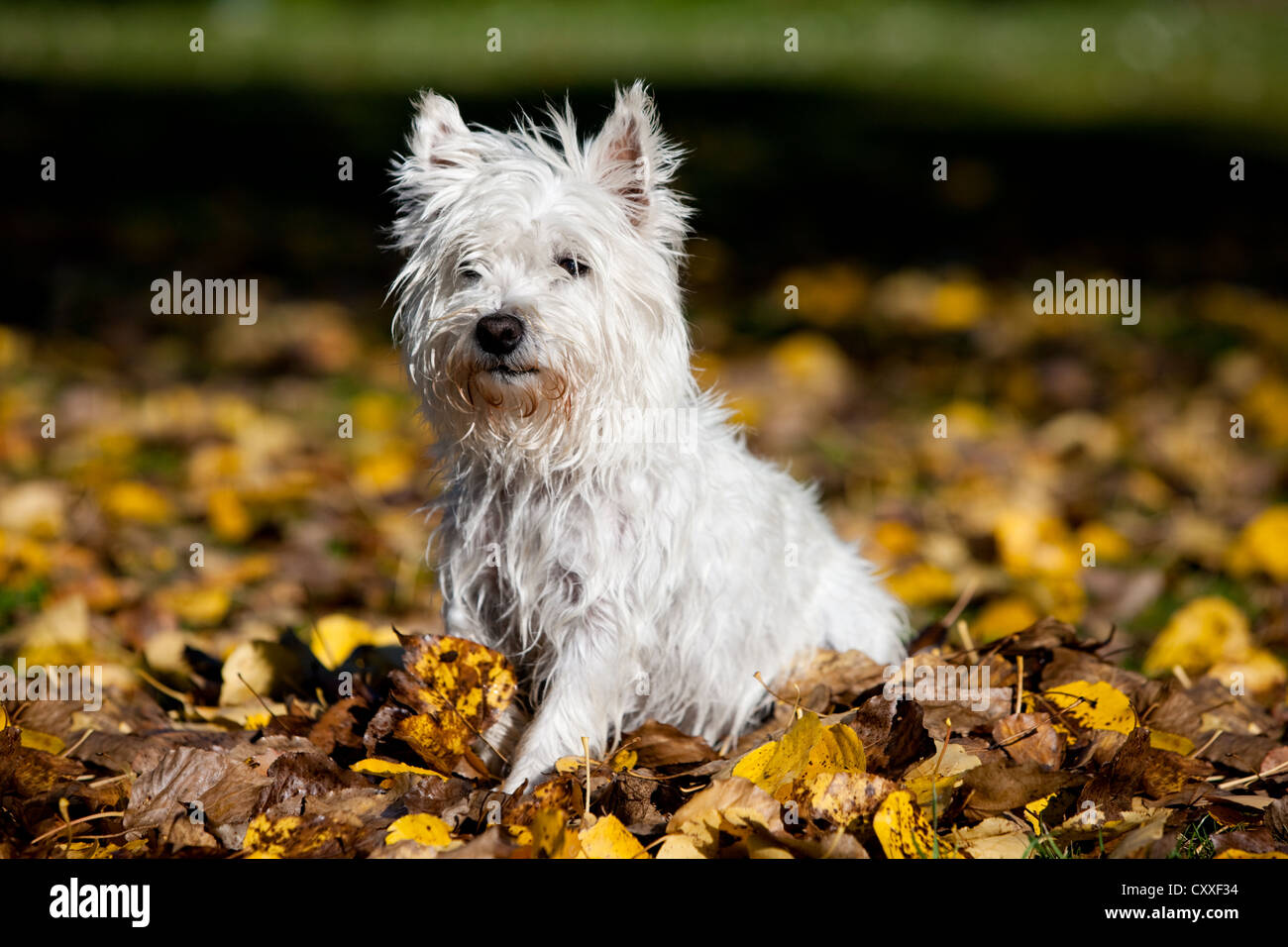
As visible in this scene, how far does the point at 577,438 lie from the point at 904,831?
1.45 meters

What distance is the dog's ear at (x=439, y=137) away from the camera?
152 inches

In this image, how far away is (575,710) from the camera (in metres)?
3.71

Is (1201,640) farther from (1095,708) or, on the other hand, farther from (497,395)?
(497,395)

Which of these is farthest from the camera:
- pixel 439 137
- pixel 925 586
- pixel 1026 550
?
pixel 925 586

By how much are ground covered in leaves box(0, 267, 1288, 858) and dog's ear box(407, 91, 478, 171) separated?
1.29 metres

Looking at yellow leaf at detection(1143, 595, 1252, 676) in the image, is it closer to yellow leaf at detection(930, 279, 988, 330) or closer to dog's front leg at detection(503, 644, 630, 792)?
dog's front leg at detection(503, 644, 630, 792)

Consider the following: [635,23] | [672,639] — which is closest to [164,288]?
[672,639]

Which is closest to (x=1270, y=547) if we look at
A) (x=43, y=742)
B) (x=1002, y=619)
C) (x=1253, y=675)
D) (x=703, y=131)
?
(x=1253, y=675)

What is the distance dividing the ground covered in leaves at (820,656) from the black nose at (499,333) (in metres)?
0.86

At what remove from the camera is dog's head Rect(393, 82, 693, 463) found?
11.8 feet

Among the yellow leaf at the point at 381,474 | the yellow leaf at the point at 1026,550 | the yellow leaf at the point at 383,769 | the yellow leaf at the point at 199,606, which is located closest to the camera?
the yellow leaf at the point at 383,769

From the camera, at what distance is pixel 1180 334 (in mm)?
9758

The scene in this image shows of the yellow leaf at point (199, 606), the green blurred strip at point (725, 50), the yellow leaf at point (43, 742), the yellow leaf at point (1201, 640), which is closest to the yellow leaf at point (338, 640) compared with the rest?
the yellow leaf at point (199, 606)

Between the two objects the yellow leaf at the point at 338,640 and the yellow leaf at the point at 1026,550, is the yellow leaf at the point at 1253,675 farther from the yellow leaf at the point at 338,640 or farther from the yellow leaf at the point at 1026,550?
the yellow leaf at the point at 338,640
